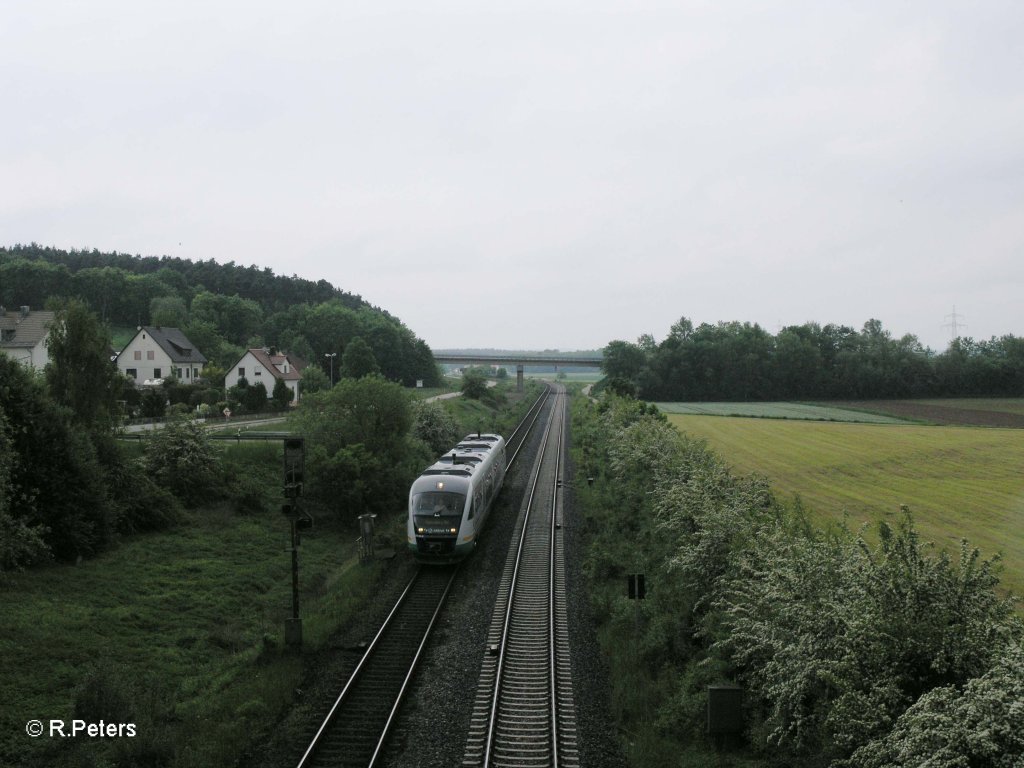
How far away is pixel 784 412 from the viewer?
87.9 meters

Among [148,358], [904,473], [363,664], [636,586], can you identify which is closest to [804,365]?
[904,473]

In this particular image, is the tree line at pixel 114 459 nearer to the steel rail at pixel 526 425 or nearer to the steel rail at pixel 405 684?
the steel rail at pixel 405 684

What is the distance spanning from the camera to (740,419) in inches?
3123

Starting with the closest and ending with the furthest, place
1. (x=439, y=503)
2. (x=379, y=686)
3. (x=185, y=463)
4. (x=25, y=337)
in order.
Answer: (x=379, y=686), (x=439, y=503), (x=185, y=463), (x=25, y=337)

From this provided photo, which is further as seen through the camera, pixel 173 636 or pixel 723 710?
pixel 173 636

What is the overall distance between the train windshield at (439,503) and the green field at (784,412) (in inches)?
2570

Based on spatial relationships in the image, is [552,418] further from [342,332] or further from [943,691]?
[943,691]

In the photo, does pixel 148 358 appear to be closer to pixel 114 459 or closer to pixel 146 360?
pixel 146 360

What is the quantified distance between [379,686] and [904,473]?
35687 millimetres

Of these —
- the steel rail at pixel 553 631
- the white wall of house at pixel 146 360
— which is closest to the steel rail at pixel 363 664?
the steel rail at pixel 553 631

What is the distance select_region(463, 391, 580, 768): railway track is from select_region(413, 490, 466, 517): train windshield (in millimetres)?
2564

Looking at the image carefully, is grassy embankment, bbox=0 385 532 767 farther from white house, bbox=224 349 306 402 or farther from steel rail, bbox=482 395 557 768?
white house, bbox=224 349 306 402

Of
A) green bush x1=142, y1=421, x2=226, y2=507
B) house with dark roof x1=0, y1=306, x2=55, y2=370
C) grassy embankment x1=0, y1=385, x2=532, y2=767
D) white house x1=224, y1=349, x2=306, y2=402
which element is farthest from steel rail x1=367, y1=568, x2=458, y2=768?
white house x1=224, y1=349, x2=306, y2=402

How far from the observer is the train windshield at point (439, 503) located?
2253 centimetres
